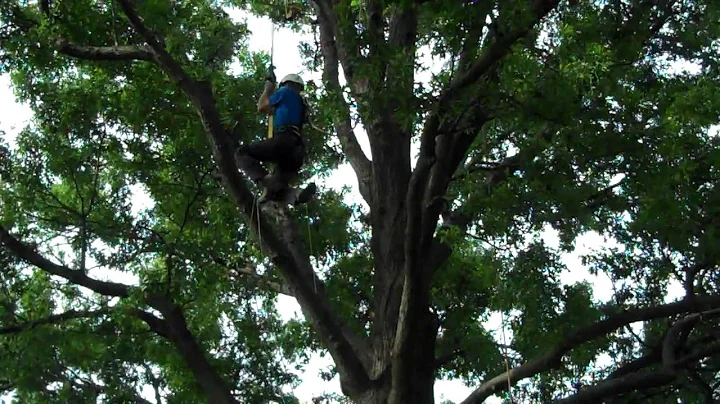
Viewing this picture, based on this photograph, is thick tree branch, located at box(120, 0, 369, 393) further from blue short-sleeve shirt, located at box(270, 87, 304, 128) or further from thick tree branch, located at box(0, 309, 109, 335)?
thick tree branch, located at box(0, 309, 109, 335)

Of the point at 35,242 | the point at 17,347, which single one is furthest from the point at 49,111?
the point at 17,347

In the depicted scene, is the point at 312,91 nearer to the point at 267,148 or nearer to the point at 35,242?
the point at 267,148

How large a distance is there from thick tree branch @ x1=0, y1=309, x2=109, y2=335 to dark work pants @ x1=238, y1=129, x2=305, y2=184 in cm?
218

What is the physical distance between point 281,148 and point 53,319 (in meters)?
2.76

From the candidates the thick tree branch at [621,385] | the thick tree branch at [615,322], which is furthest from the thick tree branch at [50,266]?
the thick tree branch at [621,385]

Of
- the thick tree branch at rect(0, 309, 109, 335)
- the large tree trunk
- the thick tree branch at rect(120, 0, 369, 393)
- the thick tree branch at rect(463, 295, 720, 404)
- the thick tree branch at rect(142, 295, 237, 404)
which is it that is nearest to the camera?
the thick tree branch at rect(120, 0, 369, 393)

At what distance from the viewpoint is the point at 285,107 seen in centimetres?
639

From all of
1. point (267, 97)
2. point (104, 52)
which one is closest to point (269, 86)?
point (267, 97)

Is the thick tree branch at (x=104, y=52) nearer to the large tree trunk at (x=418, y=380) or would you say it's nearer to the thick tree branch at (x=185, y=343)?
the thick tree branch at (x=185, y=343)

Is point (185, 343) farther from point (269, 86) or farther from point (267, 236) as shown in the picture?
point (269, 86)

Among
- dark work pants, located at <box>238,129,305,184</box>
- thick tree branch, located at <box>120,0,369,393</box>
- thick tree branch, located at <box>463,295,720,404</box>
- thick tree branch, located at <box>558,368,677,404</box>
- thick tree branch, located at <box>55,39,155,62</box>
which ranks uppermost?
thick tree branch, located at <box>55,39,155,62</box>

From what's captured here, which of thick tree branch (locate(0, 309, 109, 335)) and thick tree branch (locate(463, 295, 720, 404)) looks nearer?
thick tree branch (locate(463, 295, 720, 404))

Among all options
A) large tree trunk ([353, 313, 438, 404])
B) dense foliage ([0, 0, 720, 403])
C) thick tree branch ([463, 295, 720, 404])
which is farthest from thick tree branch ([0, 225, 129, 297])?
thick tree branch ([463, 295, 720, 404])

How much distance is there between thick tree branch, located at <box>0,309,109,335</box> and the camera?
729 cm
